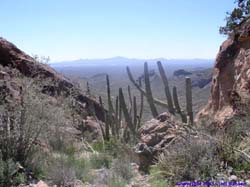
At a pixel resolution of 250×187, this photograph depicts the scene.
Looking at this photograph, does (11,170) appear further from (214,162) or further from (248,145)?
(248,145)

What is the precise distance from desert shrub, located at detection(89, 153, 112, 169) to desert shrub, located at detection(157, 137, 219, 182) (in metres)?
2.11

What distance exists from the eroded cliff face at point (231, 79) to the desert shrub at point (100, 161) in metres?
3.08

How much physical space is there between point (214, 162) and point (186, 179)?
55 centimetres

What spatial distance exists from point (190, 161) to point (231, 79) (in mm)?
5594

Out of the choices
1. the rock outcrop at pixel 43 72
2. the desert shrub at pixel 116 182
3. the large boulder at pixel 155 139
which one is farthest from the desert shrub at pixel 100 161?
the rock outcrop at pixel 43 72

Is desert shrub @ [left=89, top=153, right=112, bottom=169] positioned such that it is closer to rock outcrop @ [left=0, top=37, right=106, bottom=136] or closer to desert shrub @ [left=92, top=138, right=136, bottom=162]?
desert shrub @ [left=92, top=138, right=136, bottom=162]

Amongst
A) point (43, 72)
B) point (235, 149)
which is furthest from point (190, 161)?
point (43, 72)

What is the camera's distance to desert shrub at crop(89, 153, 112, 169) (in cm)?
986

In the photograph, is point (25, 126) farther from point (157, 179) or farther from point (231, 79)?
point (231, 79)

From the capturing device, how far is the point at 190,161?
7.40 m

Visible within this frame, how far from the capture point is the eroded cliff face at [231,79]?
11058mm

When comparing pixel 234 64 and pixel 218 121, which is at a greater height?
pixel 234 64

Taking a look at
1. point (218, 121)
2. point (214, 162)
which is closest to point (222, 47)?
point (218, 121)

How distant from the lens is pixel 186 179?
7242 mm
